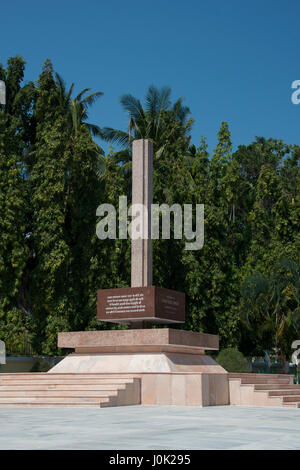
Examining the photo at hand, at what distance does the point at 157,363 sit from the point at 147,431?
9.33 m

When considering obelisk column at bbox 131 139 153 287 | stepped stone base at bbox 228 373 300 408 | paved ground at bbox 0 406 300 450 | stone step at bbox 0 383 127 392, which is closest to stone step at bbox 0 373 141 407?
stone step at bbox 0 383 127 392

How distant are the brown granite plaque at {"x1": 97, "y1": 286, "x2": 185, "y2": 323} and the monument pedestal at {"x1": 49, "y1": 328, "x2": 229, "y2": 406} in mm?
Result: 1311

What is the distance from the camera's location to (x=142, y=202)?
23.9 meters

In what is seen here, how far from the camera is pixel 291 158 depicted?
48.3 metres

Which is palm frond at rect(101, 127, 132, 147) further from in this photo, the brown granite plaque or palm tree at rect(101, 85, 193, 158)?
the brown granite plaque

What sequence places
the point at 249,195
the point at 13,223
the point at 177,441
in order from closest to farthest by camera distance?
the point at 177,441 < the point at 13,223 < the point at 249,195

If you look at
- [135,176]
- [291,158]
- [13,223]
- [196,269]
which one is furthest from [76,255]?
[291,158]

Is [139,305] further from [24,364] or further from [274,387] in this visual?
[24,364]

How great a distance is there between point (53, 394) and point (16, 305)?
685 inches

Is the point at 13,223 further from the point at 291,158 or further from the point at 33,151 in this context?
the point at 291,158

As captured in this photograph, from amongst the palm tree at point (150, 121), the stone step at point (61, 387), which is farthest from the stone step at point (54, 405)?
the palm tree at point (150, 121)

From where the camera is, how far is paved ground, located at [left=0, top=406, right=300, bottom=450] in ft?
25.4

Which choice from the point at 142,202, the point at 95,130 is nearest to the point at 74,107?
the point at 95,130
